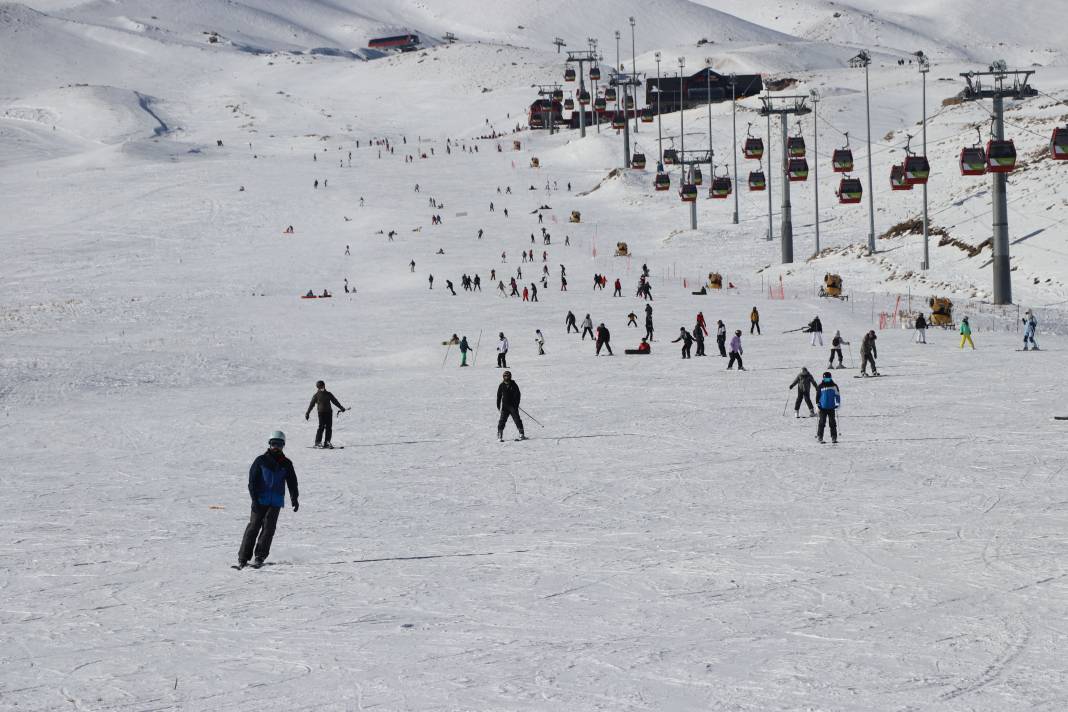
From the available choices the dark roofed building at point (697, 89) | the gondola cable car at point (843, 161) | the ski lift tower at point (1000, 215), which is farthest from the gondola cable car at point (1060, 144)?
the dark roofed building at point (697, 89)

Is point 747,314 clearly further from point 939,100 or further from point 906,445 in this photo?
point 939,100

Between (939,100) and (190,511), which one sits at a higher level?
(939,100)

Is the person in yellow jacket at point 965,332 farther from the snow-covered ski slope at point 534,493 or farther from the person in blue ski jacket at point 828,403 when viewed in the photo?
the person in blue ski jacket at point 828,403

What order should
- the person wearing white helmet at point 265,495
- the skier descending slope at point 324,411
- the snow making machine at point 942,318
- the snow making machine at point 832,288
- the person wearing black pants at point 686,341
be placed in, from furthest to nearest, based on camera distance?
the snow making machine at point 832,288
the snow making machine at point 942,318
the person wearing black pants at point 686,341
the skier descending slope at point 324,411
the person wearing white helmet at point 265,495

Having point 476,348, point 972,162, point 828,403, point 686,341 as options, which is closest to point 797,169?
point 972,162

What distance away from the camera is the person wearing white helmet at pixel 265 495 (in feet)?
38.7

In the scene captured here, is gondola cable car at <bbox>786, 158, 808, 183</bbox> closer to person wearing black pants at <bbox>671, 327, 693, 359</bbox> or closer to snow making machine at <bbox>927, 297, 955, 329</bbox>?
snow making machine at <bbox>927, 297, 955, 329</bbox>

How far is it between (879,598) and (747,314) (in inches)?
1327

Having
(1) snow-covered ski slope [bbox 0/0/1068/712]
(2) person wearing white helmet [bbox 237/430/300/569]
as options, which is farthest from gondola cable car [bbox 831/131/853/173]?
(2) person wearing white helmet [bbox 237/430/300/569]

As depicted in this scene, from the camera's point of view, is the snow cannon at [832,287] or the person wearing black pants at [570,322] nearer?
the person wearing black pants at [570,322]

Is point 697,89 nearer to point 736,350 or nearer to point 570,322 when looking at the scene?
point 570,322

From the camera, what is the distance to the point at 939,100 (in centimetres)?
11838

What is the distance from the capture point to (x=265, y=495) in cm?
1183

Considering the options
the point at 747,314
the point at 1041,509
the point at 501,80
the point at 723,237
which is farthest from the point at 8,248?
the point at 501,80
